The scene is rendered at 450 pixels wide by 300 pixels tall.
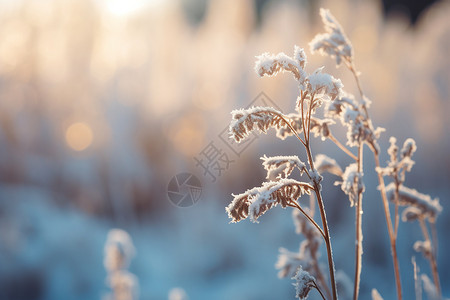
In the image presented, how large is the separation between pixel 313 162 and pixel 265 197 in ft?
1.40

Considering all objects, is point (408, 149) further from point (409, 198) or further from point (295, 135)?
point (295, 135)

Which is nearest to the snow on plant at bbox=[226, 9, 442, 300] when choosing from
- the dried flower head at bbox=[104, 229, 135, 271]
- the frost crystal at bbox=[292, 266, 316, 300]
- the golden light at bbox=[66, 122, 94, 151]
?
the frost crystal at bbox=[292, 266, 316, 300]

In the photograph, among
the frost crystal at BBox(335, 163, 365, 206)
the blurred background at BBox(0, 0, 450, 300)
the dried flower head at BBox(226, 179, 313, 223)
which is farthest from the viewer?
the blurred background at BBox(0, 0, 450, 300)

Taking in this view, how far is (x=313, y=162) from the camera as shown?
1.99m

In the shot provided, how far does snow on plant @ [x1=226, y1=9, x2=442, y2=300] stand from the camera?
1746 millimetres

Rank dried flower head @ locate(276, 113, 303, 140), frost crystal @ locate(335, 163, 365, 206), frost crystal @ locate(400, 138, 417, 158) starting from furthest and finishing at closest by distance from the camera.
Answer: frost crystal @ locate(400, 138, 417, 158) → dried flower head @ locate(276, 113, 303, 140) → frost crystal @ locate(335, 163, 365, 206)

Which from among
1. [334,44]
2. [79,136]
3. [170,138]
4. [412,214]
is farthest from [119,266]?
[79,136]

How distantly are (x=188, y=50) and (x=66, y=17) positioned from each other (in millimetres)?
5478

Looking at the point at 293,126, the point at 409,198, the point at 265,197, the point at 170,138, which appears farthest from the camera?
the point at 170,138

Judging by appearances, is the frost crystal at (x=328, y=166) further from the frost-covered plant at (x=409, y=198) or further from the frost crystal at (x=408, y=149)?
the frost crystal at (x=408, y=149)

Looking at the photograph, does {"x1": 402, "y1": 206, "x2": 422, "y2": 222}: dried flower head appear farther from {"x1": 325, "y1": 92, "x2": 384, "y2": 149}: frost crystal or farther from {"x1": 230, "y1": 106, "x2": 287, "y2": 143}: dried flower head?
{"x1": 230, "y1": 106, "x2": 287, "y2": 143}: dried flower head

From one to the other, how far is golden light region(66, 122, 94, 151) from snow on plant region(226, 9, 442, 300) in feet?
39.8

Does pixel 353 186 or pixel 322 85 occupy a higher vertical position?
pixel 322 85

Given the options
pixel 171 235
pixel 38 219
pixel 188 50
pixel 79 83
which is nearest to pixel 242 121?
pixel 171 235
